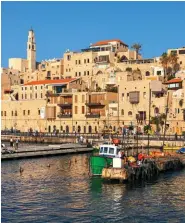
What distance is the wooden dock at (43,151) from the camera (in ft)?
164

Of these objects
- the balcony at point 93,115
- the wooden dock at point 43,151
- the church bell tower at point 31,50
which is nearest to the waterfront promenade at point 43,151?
the wooden dock at point 43,151

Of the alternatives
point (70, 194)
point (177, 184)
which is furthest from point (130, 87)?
point (70, 194)

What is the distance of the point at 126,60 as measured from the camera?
334ft

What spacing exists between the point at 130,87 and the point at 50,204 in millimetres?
53581

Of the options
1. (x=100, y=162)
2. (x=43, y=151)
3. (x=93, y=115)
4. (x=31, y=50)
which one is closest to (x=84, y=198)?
(x=100, y=162)

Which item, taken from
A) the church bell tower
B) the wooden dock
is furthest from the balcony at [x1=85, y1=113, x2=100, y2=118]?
the church bell tower

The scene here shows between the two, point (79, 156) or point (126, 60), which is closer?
point (79, 156)

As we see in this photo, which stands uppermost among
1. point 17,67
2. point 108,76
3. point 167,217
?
point 17,67

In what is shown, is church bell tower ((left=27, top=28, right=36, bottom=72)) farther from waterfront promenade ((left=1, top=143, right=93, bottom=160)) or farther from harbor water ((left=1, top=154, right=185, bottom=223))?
harbor water ((left=1, top=154, right=185, bottom=223))

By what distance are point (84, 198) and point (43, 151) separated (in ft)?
91.3

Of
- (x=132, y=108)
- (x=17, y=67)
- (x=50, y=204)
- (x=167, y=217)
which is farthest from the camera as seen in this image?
(x=17, y=67)

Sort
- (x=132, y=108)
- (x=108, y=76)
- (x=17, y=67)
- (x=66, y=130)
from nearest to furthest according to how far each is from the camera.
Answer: (x=132, y=108) → (x=66, y=130) → (x=108, y=76) → (x=17, y=67)

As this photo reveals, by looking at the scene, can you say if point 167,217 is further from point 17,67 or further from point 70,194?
point 17,67

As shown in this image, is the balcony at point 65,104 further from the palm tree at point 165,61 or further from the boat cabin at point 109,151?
the boat cabin at point 109,151
